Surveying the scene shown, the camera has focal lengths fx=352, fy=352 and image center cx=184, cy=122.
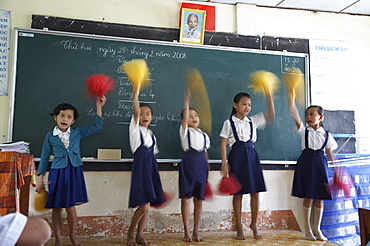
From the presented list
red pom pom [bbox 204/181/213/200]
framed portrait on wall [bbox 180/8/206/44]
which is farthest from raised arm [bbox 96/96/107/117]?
red pom pom [bbox 204/181/213/200]

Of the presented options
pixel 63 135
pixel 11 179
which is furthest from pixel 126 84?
pixel 11 179

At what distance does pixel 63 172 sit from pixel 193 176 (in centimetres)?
115

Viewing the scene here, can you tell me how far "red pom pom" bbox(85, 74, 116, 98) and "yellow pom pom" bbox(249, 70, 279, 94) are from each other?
5.21 feet

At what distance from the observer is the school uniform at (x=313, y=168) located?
3426mm

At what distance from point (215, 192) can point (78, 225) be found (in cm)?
143

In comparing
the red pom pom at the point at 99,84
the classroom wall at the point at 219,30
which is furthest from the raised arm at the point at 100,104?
the classroom wall at the point at 219,30

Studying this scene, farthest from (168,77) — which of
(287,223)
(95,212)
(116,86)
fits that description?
(287,223)

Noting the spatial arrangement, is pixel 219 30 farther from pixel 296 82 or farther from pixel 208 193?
pixel 208 193

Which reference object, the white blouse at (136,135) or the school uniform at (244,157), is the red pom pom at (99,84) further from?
the school uniform at (244,157)

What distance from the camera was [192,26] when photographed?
391 cm

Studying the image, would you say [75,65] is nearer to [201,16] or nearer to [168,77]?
[168,77]

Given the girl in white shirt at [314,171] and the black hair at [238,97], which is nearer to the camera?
the girl in white shirt at [314,171]

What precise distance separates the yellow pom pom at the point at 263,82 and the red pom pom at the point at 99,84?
62.5 inches

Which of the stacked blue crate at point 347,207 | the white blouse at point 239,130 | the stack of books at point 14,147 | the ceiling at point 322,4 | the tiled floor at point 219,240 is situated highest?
the ceiling at point 322,4
